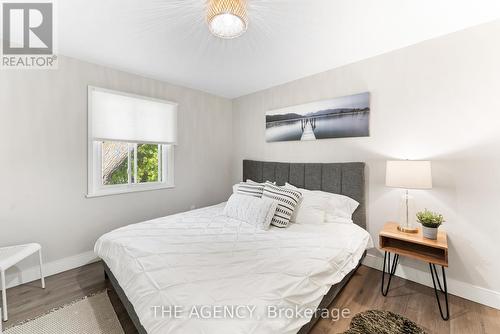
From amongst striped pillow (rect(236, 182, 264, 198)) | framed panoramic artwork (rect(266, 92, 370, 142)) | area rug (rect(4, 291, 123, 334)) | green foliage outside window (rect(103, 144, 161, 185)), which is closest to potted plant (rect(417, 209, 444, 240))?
framed panoramic artwork (rect(266, 92, 370, 142))

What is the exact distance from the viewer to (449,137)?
2074 mm

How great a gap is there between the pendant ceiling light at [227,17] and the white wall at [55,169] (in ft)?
6.47

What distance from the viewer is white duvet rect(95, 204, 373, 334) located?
1070 millimetres

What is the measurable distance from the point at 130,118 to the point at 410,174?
3.27m

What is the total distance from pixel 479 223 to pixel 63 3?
12.8ft

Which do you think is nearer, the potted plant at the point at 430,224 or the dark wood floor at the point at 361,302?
the dark wood floor at the point at 361,302

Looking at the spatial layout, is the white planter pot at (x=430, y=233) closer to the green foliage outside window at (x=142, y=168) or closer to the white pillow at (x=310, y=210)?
the white pillow at (x=310, y=210)

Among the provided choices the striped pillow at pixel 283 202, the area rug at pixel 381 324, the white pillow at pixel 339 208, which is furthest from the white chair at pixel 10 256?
the white pillow at pixel 339 208

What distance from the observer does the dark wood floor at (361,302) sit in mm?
1675

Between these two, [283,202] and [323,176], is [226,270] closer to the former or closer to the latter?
[283,202]

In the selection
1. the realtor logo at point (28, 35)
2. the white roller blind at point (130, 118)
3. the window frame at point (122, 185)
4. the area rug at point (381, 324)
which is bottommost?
the area rug at point (381, 324)

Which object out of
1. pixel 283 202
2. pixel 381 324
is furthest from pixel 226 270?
pixel 381 324

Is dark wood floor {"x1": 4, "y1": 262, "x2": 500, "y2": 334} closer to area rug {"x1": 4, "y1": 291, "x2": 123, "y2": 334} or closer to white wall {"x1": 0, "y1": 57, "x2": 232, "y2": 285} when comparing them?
area rug {"x1": 4, "y1": 291, "x2": 123, "y2": 334}

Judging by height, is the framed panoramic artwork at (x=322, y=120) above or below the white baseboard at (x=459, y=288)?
above
